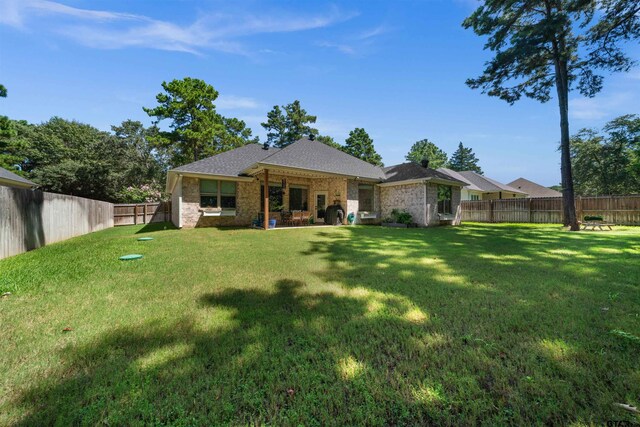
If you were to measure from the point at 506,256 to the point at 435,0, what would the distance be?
8.78 meters

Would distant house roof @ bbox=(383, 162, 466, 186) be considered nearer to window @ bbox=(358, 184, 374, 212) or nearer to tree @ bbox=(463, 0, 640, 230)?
window @ bbox=(358, 184, 374, 212)

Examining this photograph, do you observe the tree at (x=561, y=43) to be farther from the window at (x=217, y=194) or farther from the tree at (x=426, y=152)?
the tree at (x=426, y=152)

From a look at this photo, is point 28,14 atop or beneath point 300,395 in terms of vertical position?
atop

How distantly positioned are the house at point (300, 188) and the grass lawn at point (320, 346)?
822cm

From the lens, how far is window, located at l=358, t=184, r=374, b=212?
609 inches

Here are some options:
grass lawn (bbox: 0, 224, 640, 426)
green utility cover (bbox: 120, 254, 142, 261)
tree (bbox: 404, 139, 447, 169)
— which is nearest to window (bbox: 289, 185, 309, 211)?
green utility cover (bbox: 120, 254, 142, 261)

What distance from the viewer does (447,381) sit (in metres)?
1.82

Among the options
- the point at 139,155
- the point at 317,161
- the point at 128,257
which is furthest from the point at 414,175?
the point at 139,155

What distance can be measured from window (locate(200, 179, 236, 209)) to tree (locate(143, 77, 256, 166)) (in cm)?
1286

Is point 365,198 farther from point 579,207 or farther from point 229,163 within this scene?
point 579,207

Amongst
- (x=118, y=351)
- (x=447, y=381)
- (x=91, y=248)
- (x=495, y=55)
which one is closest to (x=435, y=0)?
(x=495, y=55)

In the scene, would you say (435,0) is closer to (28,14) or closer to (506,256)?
(506,256)

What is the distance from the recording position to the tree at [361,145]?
113ft

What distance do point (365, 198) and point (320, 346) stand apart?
14.0 meters
